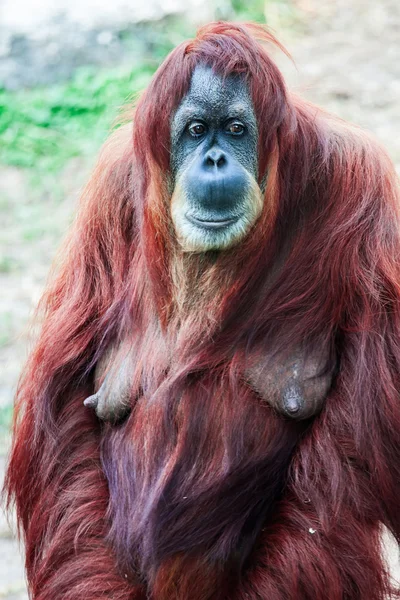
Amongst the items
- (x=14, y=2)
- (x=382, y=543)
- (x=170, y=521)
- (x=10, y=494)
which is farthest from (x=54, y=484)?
(x=14, y=2)

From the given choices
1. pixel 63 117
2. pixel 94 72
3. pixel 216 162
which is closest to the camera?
pixel 216 162

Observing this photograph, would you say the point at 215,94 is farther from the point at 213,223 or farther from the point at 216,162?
the point at 213,223

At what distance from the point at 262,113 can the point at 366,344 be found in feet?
2.35

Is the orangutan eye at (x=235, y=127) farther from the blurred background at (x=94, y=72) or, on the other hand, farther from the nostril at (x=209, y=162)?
the blurred background at (x=94, y=72)

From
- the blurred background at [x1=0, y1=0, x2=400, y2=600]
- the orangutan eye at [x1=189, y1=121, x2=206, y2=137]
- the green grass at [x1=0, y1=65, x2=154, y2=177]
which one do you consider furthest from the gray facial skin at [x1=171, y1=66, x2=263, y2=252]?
the green grass at [x1=0, y1=65, x2=154, y2=177]

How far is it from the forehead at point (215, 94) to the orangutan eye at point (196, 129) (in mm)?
37

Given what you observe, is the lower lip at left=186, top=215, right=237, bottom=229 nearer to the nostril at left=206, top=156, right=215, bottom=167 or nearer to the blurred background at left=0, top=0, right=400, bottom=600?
the nostril at left=206, top=156, right=215, bottom=167

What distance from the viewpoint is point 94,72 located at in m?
7.39

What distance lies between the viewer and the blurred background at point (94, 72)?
6648 mm

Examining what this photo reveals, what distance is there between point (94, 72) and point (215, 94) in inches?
178

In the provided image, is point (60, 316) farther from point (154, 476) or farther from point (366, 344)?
point (366, 344)

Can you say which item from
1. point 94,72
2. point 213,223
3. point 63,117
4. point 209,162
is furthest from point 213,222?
point 94,72

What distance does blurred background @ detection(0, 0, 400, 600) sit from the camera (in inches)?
262

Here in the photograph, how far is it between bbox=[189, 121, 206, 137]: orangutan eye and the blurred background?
127 inches
